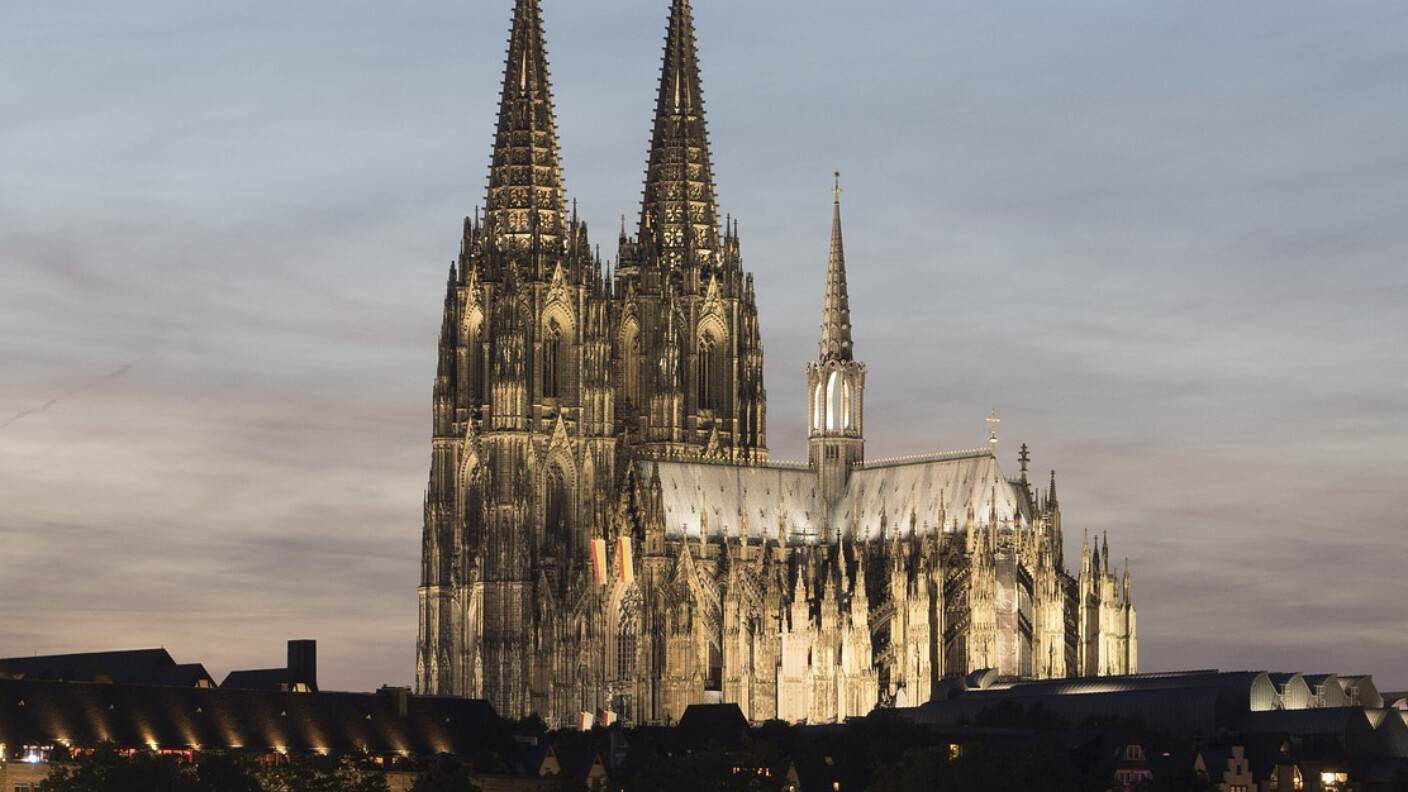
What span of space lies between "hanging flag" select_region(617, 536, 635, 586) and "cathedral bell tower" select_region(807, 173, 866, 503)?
14305 millimetres

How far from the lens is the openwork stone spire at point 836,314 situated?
181 metres

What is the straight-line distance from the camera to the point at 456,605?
177 meters

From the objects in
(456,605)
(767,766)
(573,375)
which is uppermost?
(573,375)

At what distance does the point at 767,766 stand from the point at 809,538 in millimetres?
44976

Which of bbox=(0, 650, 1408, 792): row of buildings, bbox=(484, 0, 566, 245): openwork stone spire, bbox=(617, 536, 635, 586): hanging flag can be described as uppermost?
bbox=(484, 0, 566, 245): openwork stone spire

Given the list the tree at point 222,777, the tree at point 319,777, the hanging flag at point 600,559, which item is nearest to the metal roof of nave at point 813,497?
the hanging flag at point 600,559

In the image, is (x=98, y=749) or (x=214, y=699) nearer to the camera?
(x=98, y=749)

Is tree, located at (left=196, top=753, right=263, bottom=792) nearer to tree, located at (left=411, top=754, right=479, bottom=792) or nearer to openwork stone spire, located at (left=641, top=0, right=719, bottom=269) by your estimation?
tree, located at (left=411, top=754, right=479, bottom=792)

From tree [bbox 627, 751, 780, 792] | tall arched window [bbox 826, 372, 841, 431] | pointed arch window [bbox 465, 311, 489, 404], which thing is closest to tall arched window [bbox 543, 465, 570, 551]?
pointed arch window [bbox 465, 311, 489, 404]

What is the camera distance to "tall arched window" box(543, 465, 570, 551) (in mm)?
176375

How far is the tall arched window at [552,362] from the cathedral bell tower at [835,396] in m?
13.9

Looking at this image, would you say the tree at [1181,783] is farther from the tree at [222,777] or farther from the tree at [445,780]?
the tree at [222,777]

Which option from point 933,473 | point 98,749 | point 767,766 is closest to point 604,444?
point 933,473

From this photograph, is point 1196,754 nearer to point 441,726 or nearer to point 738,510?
point 441,726
